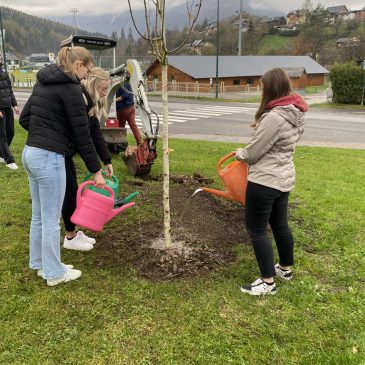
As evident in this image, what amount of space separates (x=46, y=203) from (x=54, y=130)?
572 millimetres

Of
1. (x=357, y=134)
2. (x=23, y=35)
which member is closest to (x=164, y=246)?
(x=357, y=134)

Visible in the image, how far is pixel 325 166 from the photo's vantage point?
26.3 ft

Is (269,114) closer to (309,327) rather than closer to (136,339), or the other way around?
(309,327)

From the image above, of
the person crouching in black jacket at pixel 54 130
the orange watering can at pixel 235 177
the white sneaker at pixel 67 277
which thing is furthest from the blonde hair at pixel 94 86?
the white sneaker at pixel 67 277

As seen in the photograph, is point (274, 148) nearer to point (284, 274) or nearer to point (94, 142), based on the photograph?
point (284, 274)

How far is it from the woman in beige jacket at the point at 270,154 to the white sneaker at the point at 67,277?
149cm

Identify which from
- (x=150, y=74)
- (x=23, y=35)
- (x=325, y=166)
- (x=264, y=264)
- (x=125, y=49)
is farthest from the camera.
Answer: (x=23, y=35)

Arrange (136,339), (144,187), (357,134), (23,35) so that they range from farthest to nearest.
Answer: (23,35)
(357,134)
(144,187)
(136,339)

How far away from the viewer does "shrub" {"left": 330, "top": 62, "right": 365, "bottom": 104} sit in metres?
25.5

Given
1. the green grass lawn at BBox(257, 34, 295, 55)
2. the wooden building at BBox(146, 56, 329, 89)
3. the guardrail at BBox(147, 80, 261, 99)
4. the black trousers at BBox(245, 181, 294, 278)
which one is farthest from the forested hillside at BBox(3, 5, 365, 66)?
the black trousers at BBox(245, 181, 294, 278)

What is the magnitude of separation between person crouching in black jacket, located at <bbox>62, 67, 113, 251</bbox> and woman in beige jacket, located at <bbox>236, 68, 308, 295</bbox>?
1309 mm

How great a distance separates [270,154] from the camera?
3.03 meters

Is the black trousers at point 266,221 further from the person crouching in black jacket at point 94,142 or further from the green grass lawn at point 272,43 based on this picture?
the green grass lawn at point 272,43

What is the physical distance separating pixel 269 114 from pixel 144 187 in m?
3.48
